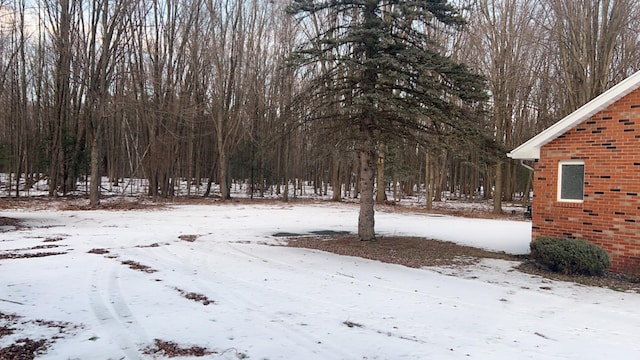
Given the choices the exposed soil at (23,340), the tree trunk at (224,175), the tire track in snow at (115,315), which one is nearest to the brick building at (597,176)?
the tire track in snow at (115,315)

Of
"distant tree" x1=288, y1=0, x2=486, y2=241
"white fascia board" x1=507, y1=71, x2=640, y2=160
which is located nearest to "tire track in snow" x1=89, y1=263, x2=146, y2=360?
"distant tree" x1=288, y1=0, x2=486, y2=241

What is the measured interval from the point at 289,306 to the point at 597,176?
7334mm

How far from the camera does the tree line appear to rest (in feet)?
32.8

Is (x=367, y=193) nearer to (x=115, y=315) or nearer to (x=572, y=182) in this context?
(x=572, y=182)

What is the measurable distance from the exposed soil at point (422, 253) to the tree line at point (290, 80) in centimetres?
205

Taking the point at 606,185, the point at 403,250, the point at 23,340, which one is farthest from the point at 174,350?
the point at 606,185

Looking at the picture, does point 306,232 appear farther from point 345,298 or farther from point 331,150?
point 345,298

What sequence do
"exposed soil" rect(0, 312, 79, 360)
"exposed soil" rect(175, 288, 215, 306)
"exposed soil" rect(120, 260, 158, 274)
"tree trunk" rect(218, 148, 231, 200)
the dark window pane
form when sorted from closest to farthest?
"exposed soil" rect(0, 312, 79, 360) → "exposed soil" rect(175, 288, 215, 306) → "exposed soil" rect(120, 260, 158, 274) → the dark window pane → "tree trunk" rect(218, 148, 231, 200)

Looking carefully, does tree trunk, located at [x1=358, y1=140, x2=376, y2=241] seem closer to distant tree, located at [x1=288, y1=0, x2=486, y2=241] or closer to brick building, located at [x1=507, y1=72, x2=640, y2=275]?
distant tree, located at [x1=288, y1=0, x2=486, y2=241]

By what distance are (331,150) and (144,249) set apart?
5053 millimetres

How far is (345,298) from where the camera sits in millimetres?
5867

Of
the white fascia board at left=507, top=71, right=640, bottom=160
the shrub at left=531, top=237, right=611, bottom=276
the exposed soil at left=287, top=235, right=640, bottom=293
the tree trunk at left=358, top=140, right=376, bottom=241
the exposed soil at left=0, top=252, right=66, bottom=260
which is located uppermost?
the white fascia board at left=507, top=71, right=640, bottom=160

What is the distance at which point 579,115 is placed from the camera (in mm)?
8805

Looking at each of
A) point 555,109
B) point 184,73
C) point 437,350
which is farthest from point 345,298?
point 555,109
